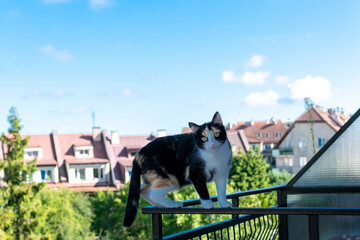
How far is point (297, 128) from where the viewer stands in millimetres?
24203

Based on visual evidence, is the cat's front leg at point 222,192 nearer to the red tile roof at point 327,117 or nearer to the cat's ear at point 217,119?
the cat's ear at point 217,119

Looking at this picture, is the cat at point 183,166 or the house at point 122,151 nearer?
the cat at point 183,166

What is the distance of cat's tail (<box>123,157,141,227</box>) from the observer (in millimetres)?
1845

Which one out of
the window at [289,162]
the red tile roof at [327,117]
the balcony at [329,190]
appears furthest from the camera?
the window at [289,162]

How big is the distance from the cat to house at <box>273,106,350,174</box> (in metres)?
19.8

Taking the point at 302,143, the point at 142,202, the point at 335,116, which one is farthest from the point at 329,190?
the point at 302,143

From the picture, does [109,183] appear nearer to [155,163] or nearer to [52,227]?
[52,227]

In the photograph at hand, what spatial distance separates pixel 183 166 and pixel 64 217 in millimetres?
15165

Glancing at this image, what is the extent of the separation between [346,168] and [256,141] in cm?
2911

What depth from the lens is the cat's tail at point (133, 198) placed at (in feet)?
6.05

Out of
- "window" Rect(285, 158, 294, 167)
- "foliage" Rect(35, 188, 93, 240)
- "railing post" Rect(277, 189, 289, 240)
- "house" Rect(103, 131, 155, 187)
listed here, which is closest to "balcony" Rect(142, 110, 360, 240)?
"railing post" Rect(277, 189, 289, 240)

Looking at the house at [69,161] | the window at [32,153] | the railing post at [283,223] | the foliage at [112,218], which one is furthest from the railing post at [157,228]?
the window at [32,153]

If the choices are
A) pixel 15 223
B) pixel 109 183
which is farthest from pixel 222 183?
pixel 109 183

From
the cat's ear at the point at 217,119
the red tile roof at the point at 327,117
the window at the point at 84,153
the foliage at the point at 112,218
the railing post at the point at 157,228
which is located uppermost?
the red tile roof at the point at 327,117
